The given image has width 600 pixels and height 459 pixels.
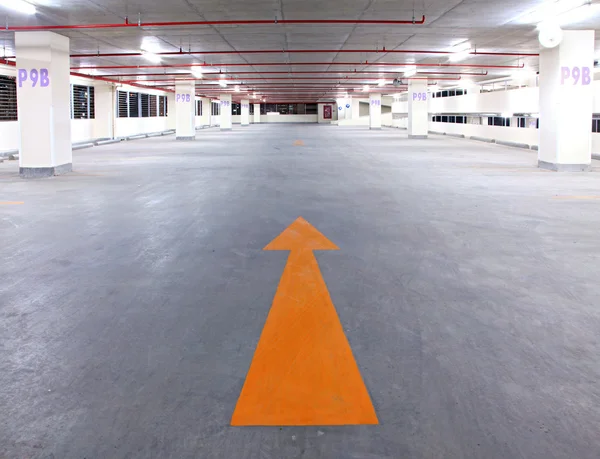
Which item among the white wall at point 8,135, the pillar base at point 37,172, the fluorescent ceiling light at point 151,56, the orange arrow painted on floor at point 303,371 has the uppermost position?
the fluorescent ceiling light at point 151,56

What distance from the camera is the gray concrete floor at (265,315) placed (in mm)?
2859

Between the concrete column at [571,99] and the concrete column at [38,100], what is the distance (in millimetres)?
12804

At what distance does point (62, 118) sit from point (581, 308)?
14300mm

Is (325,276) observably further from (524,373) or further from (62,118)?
(62,118)

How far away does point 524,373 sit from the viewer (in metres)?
3.56

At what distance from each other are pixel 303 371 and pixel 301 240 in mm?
Result: 3853

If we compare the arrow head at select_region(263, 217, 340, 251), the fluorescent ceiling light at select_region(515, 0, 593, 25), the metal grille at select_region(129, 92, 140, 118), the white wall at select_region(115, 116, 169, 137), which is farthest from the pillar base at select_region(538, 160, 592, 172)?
the metal grille at select_region(129, 92, 140, 118)

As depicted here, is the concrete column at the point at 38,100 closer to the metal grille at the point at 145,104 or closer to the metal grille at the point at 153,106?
the metal grille at the point at 145,104

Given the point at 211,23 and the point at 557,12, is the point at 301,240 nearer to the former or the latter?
the point at 211,23

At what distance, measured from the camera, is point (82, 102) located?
110 feet

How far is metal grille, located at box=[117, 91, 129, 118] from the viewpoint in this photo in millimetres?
38653

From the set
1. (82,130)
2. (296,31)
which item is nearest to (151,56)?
(296,31)

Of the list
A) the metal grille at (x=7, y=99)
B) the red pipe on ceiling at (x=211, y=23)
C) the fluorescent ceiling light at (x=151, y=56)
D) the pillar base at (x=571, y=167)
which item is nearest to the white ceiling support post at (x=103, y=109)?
the metal grille at (x=7, y=99)

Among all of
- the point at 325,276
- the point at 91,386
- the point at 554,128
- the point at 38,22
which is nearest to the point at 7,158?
the point at 38,22
